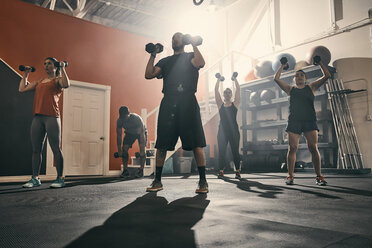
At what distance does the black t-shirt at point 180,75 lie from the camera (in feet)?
9.09

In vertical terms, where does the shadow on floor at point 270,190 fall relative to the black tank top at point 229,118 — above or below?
below

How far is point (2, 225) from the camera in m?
1.52

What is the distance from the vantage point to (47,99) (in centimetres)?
340

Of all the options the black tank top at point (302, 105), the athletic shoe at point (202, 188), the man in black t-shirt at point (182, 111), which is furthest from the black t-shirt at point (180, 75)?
the black tank top at point (302, 105)

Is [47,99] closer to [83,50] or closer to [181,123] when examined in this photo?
[181,123]

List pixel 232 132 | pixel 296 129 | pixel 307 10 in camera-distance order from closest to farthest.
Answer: pixel 296 129 < pixel 232 132 < pixel 307 10

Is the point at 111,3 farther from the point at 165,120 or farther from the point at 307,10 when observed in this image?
the point at 165,120

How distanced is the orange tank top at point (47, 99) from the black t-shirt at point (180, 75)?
1433mm

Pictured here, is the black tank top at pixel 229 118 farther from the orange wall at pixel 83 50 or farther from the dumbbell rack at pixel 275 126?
the orange wall at pixel 83 50

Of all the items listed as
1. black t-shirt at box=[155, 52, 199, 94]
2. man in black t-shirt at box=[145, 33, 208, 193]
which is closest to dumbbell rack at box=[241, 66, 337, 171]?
man in black t-shirt at box=[145, 33, 208, 193]

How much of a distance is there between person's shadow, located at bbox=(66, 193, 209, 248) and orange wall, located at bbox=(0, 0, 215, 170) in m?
5.10

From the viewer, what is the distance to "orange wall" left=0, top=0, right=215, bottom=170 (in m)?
5.84

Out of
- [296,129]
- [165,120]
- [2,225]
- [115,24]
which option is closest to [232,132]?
[296,129]

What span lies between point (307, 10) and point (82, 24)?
17.6ft
